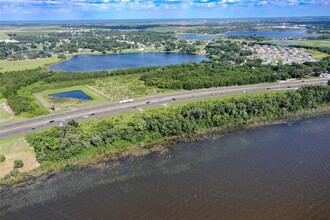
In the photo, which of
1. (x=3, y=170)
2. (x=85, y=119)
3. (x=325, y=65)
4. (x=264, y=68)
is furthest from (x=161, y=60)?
(x=3, y=170)

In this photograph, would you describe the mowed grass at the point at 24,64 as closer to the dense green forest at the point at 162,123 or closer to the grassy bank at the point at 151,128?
the grassy bank at the point at 151,128

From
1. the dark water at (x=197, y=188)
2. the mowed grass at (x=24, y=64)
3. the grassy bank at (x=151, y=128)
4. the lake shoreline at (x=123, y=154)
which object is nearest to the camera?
the dark water at (x=197, y=188)

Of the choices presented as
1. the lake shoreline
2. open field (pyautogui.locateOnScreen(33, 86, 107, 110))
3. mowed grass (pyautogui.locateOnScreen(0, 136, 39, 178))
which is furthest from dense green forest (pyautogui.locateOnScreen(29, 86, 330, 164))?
open field (pyautogui.locateOnScreen(33, 86, 107, 110))

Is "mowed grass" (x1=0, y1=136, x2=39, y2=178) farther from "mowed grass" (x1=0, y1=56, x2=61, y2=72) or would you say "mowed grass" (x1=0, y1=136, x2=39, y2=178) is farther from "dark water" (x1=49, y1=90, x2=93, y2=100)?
"mowed grass" (x1=0, y1=56, x2=61, y2=72)

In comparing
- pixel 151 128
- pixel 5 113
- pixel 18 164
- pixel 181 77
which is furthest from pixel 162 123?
pixel 181 77

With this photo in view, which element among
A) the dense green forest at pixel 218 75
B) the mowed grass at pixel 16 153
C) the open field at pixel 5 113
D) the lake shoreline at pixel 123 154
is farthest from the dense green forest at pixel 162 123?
the dense green forest at pixel 218 75

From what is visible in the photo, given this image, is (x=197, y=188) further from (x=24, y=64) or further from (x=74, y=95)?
(x=24, y=64)
